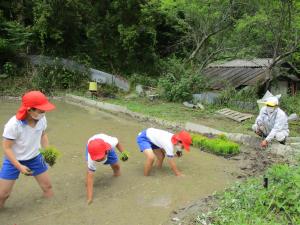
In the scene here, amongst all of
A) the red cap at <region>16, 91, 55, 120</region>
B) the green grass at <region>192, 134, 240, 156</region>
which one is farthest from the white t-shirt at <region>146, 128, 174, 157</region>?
the red cap at <region>16, 91, 55, 120</region>

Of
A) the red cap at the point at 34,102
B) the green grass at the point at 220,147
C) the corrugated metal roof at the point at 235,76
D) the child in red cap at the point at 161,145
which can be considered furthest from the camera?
the corrugated metal roof at the point at 235,76

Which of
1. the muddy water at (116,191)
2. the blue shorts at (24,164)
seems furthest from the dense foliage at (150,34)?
the blue shorts at (24,164)

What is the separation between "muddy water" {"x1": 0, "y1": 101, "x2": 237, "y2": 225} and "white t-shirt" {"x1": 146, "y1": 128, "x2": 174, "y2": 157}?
453mm

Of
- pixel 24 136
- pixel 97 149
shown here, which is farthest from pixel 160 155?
pixel 24 136

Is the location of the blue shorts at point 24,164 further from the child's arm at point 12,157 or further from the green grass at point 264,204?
the green grass at point 264,204

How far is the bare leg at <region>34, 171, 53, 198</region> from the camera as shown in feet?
16.1

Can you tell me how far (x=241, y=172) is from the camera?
6.42m

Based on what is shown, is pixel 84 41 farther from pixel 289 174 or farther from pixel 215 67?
pixel 289 174

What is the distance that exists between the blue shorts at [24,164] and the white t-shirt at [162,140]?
1.90m

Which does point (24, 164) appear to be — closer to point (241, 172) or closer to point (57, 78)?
point (241, 172)

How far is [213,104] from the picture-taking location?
1292cm

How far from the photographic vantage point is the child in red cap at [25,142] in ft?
14.3

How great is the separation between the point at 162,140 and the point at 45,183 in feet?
6.36

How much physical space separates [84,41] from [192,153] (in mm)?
14049
